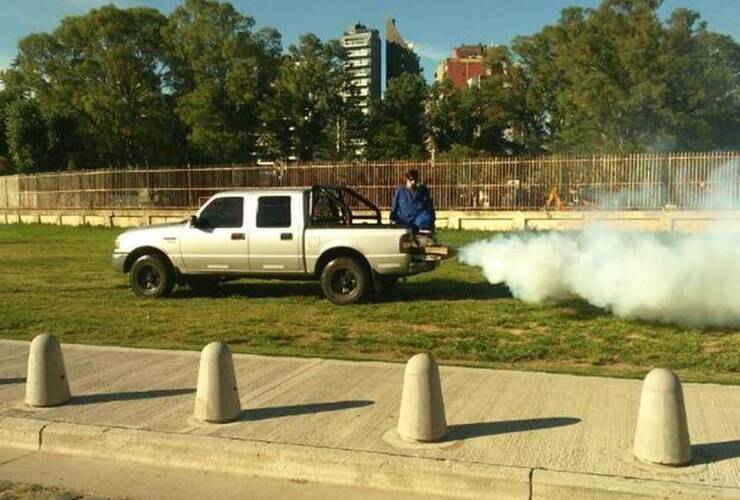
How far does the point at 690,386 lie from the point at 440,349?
2809 mm

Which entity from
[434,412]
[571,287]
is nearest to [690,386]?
[434,412]

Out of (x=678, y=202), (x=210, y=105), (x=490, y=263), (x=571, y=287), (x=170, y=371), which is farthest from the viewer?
(x=210, y=105)

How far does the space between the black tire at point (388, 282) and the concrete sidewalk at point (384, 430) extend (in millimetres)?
4538

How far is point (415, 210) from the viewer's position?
12312mm

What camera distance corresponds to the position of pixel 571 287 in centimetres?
1065

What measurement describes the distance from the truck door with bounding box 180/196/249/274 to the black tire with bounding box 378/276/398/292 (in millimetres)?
2162

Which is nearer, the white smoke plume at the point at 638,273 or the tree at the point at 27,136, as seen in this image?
the white smoke plume at the point at 638,273

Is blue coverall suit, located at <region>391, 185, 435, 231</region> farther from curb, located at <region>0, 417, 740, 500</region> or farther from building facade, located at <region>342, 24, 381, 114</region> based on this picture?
building facade, located at <region>342, 24, 381, 114</region>

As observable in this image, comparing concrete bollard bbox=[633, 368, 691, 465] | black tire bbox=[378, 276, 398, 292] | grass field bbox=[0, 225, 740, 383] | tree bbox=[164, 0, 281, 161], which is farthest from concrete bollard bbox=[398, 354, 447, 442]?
tree bbox=[164, 0, 281, 161]

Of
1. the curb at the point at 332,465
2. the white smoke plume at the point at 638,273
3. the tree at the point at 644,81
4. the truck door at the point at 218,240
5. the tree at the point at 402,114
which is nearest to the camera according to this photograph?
the curb at the point at 332,465

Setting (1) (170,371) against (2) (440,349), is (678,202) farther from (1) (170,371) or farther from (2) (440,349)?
(1) (170,371)

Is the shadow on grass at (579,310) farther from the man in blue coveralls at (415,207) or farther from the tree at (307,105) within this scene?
the tree at (307,105)

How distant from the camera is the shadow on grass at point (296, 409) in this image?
19.4ft

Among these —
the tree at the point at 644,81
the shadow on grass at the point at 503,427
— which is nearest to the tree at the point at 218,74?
the tree at the point at 644,81
